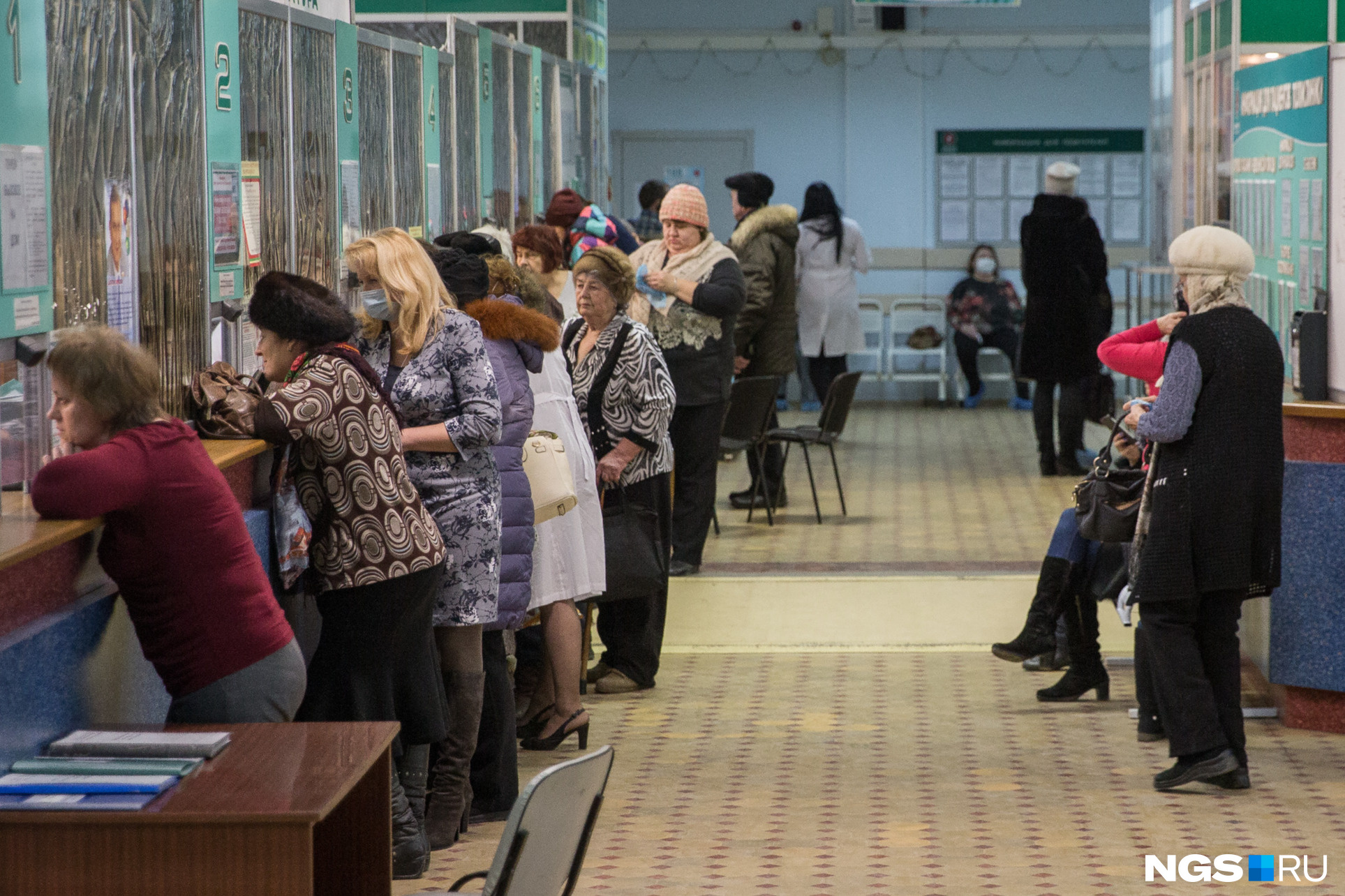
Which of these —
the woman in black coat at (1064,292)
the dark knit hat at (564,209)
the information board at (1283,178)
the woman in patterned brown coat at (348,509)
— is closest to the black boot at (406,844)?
the woman in patterned brown coat at (348,509)

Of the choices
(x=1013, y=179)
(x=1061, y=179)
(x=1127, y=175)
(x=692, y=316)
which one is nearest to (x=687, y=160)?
(x=1013, y=179)

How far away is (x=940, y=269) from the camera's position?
1515cm

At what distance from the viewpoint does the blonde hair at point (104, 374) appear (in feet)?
9.63

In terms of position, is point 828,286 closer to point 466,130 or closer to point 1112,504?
point 466,130

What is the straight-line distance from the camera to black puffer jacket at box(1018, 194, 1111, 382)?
10570mm

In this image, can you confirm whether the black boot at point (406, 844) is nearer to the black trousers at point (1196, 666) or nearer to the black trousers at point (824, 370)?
the black trousers at point (1196, 666)

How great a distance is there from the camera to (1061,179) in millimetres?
10578

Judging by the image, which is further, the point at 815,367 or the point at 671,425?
the point at 815,367

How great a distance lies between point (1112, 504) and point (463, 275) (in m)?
1.93

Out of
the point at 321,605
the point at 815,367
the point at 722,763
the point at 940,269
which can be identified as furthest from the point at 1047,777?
the point at 940,269

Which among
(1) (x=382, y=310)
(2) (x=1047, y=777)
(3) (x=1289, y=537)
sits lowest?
(2) (x=1047, y=777)

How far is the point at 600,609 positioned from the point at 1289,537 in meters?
2.24

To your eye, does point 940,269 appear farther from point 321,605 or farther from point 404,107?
Answer: point 321,605

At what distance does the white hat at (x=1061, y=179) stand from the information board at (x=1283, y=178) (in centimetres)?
382
